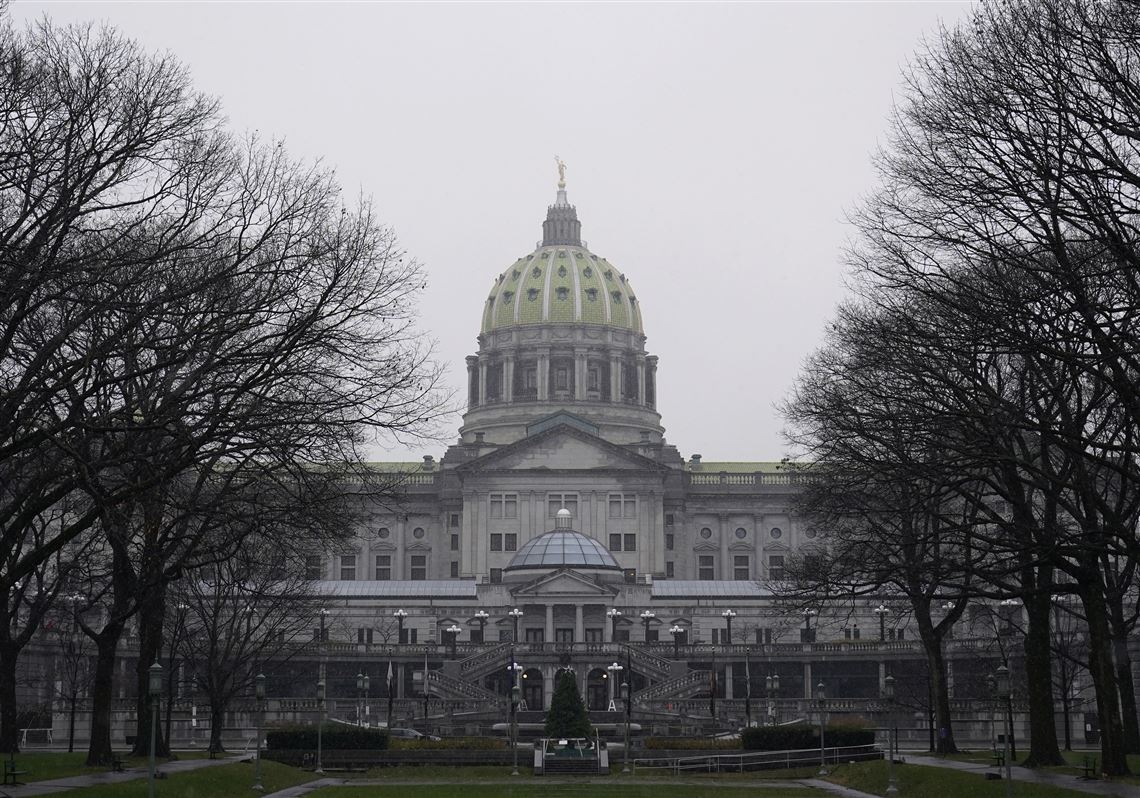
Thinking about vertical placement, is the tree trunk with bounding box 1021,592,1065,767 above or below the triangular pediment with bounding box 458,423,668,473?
below

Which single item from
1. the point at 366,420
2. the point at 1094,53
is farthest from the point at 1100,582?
the point at 366,420

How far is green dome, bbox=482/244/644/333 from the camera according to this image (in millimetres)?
168875

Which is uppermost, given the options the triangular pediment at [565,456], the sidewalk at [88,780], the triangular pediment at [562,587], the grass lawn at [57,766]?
the triangular pediment at [565,456]

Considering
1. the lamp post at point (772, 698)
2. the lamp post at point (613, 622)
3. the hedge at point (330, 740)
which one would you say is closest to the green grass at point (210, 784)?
the hedge at point (330, 740)

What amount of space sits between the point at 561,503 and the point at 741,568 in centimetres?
1905

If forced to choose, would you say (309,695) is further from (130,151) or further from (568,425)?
(130,151)

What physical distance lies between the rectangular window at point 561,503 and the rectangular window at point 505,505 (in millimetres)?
2938

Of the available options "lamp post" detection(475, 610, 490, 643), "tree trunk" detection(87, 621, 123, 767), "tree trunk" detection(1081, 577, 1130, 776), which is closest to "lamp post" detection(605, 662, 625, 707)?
"lamp post" detection(475, 610, 490, 643)

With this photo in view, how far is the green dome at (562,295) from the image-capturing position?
554ft

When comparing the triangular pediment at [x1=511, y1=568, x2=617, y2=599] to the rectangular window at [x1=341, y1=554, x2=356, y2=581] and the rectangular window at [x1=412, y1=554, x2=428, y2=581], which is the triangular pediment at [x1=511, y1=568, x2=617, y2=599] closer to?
the rectangular window at [x1=412, y1=554, x2=428, y2=581]


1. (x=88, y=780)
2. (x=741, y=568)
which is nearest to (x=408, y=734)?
(x=88, y=780)

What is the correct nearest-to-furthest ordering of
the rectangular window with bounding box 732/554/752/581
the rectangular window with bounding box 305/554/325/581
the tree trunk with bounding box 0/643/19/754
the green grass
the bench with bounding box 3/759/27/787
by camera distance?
the green grass
the bench with bounding box 3/759/27/787
the tree trunk with bounding box 0/643/19/754
the rectangular window with bounding box 305/554/325/581
the rectangular window with bounding box 732/554/752/581

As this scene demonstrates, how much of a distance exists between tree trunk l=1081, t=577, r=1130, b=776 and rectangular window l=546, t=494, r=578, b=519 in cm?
10269

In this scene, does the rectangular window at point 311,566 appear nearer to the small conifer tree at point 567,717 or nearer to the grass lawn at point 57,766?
the grass lawn at point 57,766
